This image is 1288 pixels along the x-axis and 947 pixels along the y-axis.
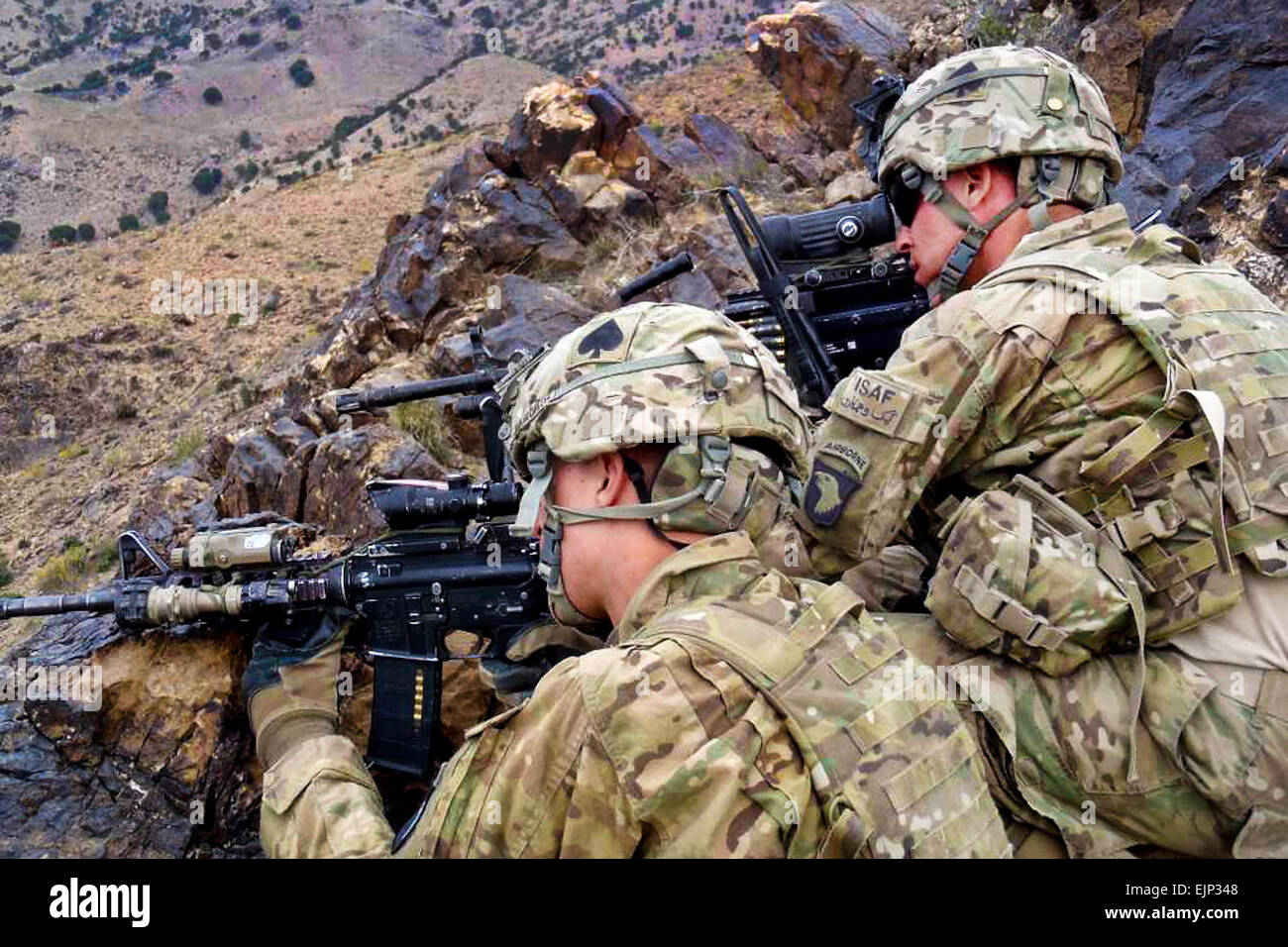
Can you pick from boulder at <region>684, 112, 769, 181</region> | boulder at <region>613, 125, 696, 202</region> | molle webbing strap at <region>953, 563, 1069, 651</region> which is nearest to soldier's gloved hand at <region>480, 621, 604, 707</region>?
molle webbing strap at <region>953, 563, 1069, 651</region>

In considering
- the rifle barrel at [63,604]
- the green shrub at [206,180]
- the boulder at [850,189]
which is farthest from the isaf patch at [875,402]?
the green shrub at [206,180]

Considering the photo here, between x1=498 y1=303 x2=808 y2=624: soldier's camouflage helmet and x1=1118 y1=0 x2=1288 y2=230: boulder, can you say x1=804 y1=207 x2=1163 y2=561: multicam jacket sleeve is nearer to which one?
x1=498 y1=303 x2=808 y2=624: soldier's camouflage helmet

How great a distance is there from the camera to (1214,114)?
23.7 feet

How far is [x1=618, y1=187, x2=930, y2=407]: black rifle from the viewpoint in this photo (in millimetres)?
5363

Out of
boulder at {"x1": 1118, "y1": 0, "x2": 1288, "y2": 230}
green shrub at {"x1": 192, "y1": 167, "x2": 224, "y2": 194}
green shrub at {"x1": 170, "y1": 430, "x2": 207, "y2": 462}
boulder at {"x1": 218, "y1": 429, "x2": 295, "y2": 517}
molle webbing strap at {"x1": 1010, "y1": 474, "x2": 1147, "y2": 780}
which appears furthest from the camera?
green shrub at {"x1": 192, "y1": 167, "x2": 224, "y2": 194}

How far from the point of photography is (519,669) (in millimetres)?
3893

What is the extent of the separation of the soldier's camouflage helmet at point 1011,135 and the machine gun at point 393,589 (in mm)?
2010

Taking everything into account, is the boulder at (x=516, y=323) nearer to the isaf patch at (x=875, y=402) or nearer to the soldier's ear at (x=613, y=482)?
the isaf patch at (x=875, y=402)

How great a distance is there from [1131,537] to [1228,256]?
422cm

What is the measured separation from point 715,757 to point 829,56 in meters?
15.8

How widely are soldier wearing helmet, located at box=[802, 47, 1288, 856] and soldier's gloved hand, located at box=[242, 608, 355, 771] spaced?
217 cm

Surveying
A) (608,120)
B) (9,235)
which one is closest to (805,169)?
(608,120)

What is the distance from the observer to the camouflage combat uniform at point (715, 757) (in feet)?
6.25

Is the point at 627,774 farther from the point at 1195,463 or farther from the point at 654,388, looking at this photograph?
the point at 1195,463
